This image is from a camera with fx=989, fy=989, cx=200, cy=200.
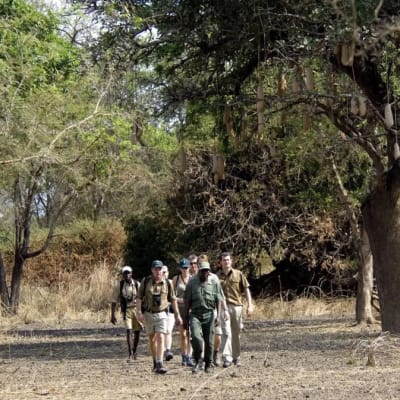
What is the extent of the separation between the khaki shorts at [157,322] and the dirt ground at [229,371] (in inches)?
25.6

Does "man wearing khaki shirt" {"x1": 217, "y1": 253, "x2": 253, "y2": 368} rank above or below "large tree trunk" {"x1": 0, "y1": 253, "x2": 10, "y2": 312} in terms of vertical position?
below

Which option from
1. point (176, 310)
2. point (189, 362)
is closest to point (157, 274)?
point (176, 310)

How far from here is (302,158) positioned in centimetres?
2608

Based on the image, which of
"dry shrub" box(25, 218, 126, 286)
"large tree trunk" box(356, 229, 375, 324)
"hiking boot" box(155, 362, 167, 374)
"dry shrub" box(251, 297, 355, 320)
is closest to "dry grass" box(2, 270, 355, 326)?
"dry shrub" box(251, 297, 355, 320)

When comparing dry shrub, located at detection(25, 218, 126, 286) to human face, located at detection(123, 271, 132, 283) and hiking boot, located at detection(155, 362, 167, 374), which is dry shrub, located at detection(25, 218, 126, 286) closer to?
human face, located at detection(123, 271, 132, 283)

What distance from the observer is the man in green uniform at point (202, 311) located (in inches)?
563

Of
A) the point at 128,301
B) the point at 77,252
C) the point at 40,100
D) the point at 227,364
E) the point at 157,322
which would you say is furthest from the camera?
the point at 77,252

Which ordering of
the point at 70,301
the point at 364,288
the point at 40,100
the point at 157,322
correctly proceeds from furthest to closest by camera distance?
1. the point at 70,301
2. the point at 364,288
3. the point at 40,100
4. the point at 157,322

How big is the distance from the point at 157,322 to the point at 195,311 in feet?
2.30

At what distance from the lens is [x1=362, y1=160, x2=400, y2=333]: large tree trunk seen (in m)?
18.2

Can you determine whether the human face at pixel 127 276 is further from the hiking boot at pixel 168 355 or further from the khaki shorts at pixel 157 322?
the khaki shorts at pixel 157 322

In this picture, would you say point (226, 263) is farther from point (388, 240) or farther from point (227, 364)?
point (388, 240)

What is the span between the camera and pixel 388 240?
1830 cm

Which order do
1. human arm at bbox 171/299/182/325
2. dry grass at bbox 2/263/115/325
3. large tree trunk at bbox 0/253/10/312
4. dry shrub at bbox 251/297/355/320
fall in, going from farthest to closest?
1. dry grass at bbox 2/263/115/325
2. large tree trunk at bbox 0/253/10/312
3. dry shrub at bbox 251/297/355/320
4. human arm at bbox 171/299/182/325
